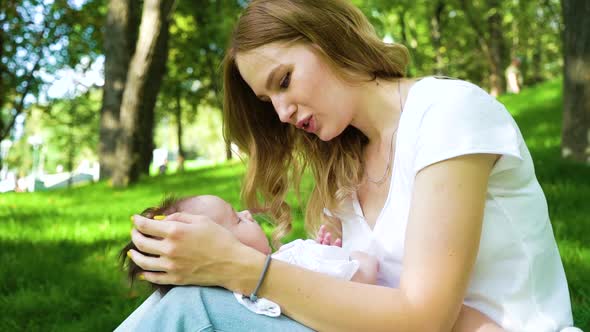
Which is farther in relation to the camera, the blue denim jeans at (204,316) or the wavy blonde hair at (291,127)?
the wavy blonde hair at (291,127)

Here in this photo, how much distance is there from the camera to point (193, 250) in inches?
69.5

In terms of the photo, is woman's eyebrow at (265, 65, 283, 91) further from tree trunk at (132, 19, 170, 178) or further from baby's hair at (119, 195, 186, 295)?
tree trunk at (132, 19, 170, 178)

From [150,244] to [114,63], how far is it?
921cm

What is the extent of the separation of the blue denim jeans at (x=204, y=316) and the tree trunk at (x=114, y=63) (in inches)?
326

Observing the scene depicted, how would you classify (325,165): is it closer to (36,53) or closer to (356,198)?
(356,198)

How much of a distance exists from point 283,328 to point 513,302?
68 centimetres

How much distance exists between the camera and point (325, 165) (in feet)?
9.19

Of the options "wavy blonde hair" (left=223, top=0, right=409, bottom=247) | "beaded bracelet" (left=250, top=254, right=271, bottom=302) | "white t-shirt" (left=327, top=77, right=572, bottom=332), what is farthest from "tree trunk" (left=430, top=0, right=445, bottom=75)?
"beaded bracelet" (left=250, top=254, right=271, bottom=302)

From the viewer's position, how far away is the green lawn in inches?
138

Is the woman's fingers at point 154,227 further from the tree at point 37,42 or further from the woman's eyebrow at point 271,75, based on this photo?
the tree at point 37,42

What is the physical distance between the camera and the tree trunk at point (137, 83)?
8.47m

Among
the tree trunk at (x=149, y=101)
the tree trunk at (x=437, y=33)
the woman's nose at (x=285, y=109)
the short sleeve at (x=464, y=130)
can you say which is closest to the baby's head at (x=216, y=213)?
the woman's nose at (x=285, y=109)

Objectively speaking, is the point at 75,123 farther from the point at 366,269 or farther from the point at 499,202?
the point at 499,202

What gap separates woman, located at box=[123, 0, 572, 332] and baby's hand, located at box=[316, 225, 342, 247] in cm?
27
